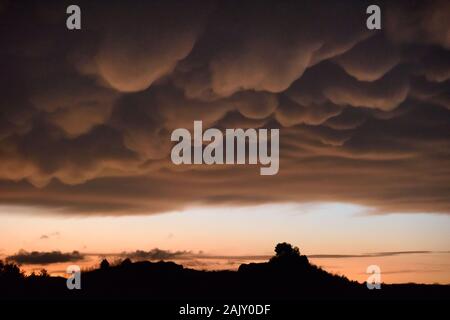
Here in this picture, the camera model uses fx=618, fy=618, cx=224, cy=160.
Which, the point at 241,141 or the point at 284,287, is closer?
the point at 241,141

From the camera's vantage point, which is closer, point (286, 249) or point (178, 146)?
point (178, 146)

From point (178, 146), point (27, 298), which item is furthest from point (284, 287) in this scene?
point (27, 298)

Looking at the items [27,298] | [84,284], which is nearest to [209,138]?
[84,284]

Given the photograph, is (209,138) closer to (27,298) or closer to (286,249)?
(286,249)

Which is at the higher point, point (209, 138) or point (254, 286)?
point (209, 138)

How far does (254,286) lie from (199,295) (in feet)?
5.82

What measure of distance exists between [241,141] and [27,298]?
545 centimetres

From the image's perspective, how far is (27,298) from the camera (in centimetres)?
1265
